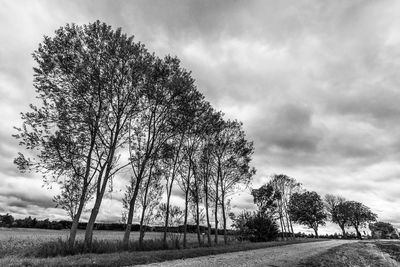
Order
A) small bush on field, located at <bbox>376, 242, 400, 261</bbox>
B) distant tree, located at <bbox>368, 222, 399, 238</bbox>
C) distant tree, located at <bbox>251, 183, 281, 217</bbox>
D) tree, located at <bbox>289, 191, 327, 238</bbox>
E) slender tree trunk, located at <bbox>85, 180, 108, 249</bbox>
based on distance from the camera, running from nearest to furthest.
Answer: slender tree trunk, located at <bbox>85, 180, 108, 249</bbox>, small bush on field, located at <bbox>376, 242, 400, 261</bbox>, distant tree, located at <bbox>251, 183, 281, 217</bbox>, tree, located at <bbox>289, 191, 327, 238</bbox>, distant tree, located at <bbox>368, 222, 399, 238</bbox>

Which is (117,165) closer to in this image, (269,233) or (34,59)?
(34,59)

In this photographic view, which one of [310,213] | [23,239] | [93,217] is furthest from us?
[310,213]

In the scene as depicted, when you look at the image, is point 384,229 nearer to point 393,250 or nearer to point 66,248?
point 393,250

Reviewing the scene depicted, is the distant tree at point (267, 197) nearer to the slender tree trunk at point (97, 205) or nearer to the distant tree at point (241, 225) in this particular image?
the distant tree at point (241, 225)

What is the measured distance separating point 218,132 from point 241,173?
7948 mm

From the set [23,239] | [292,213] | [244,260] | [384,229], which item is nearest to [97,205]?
[244,260]

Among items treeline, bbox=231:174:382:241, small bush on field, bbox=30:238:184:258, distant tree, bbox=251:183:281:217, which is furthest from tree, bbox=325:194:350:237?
small bush on field, bbox=30:238:184:258

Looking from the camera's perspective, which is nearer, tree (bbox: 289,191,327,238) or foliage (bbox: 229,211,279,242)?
foliage (bbox: 229,211,279,242)

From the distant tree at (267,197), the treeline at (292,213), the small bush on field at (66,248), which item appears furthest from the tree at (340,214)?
the small bush on field at (66,248)

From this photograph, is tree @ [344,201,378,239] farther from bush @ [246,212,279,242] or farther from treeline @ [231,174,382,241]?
bush @ [246,212,279,242]

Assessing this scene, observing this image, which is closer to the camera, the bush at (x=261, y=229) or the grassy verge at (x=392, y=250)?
the grassy verge at (x=392, y=250)

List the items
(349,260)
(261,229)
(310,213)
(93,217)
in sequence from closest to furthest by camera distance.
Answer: (349,260)
(93,217)
(261,229)
(310,213)

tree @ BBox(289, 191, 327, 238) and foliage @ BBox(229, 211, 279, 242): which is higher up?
tree @ BBox(289, 191, 327, 238)

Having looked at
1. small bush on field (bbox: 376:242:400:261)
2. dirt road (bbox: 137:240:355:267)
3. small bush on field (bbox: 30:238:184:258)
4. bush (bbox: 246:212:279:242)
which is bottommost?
small bush on field (bbox: 376:242:400:261)
